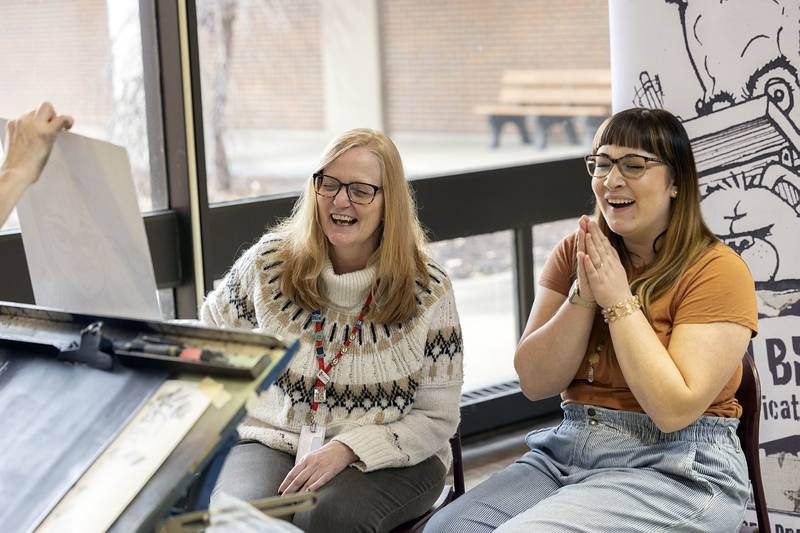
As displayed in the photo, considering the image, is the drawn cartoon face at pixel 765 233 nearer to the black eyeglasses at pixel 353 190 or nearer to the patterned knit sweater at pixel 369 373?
the patterned knit sweater at pixel 369 373

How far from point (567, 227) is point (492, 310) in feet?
1.52

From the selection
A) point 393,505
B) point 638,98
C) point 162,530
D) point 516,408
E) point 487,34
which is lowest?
point 516,408

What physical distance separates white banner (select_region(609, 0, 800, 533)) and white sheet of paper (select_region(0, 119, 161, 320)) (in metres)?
1.59

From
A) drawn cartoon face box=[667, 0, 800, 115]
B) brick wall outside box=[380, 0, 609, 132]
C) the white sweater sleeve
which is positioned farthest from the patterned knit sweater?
brick wall outside box=[380, 0, 609, 132]

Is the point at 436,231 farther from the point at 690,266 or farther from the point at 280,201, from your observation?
the point at 690,266

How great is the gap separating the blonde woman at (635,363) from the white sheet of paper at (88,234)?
84cm

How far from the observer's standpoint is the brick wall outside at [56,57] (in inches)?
109

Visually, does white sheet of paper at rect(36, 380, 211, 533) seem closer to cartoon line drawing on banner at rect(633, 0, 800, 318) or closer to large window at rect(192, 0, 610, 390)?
cartoon line drawing on banner at rect(633, 0, 800, 318)

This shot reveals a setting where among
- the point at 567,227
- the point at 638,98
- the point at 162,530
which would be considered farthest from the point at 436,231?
the point at 162,530

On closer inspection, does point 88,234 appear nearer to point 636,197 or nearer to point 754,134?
point 636,197

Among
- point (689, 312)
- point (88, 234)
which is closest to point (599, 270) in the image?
point (689, 312)

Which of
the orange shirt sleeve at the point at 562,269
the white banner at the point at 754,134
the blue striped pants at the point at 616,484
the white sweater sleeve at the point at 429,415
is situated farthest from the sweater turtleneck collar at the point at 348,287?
the white banner at the point at 754,134

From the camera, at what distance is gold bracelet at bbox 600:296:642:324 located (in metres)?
1.99

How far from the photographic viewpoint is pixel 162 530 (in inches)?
47.9
